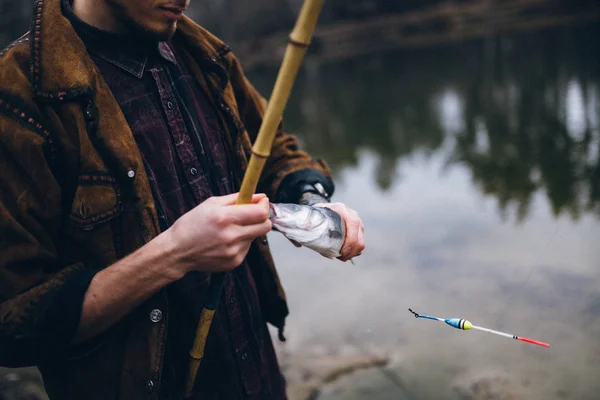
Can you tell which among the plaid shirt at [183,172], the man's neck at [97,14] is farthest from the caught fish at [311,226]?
the man's neck at [97,14]

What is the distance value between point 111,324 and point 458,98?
15.0 metres

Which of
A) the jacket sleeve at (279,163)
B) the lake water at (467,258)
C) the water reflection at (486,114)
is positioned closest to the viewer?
the jacket sleeve at (279,163)

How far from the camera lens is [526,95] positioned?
1409 cm

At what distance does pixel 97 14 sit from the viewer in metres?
1.49

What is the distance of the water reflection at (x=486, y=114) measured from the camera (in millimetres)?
7953

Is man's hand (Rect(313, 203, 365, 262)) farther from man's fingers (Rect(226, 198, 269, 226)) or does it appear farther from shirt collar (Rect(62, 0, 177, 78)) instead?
shirt collar (Rect(62, 0, 177, 78))

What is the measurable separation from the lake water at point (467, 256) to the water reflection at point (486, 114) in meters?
0.05

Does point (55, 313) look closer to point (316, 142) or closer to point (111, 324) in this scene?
point (111, 324)

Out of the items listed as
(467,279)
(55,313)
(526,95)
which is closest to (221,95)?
(55,313)

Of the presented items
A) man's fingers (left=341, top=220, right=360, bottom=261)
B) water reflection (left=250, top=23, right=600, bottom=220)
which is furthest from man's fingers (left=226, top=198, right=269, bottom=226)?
water reflection (left=250, top=23, right=600, bottom=220)

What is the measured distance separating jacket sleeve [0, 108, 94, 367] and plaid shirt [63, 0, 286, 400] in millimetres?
276

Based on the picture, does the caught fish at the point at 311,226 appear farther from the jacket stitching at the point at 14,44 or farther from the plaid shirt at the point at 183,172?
the jacket stitching at the point at 14,44

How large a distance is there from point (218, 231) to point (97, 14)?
686 millimetres

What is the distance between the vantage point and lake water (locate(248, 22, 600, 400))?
→ 405cm
